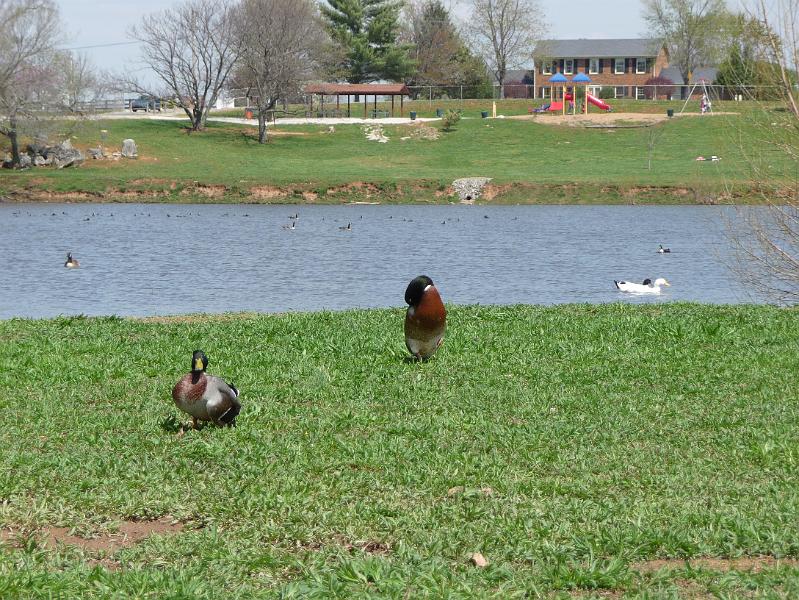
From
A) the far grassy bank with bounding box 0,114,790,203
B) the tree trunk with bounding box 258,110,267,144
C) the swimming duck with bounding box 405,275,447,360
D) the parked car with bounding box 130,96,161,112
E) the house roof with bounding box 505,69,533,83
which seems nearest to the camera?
the swimming duck with bounding box 405,275,447,360

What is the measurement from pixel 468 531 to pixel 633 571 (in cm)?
123

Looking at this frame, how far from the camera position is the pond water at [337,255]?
27406 millimetres

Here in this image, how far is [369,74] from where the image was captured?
105 m

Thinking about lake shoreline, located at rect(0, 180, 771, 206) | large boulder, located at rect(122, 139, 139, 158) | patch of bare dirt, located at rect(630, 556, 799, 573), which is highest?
large boulder, located at rect(122, 139, 139, 158)

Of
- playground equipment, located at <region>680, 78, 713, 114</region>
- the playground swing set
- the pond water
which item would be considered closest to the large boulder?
the pond water

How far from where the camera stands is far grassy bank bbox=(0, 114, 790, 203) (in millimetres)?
58438

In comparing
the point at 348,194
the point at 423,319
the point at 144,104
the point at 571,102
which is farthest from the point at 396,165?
the point at 423,319

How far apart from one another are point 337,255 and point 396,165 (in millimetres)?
31304

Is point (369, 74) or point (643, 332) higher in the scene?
point (369, 74)

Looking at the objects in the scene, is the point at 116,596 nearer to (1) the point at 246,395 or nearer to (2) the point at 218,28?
(1) the point at 246,395

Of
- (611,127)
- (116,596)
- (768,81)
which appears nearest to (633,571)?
(116,596)

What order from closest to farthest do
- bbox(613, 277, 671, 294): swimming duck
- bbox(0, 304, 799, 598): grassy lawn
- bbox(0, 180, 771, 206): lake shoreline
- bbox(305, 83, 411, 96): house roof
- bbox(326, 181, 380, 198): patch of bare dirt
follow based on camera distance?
bbox(0, 304, 799, 598): grassy lawn, bbox(613, 277, 671, 294): swimming duck, bbox(0, 180, 771, 206): lake shoreline, bbox(326, 181, 380, 198): patch of bare dirt, bbox(305, 83, 411, 96): house roof

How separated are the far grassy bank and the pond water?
209 cm

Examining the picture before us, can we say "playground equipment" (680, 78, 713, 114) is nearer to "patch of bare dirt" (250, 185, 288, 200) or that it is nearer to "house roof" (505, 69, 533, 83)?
"patch of bare dirt" (250, 185, 288, 200)
